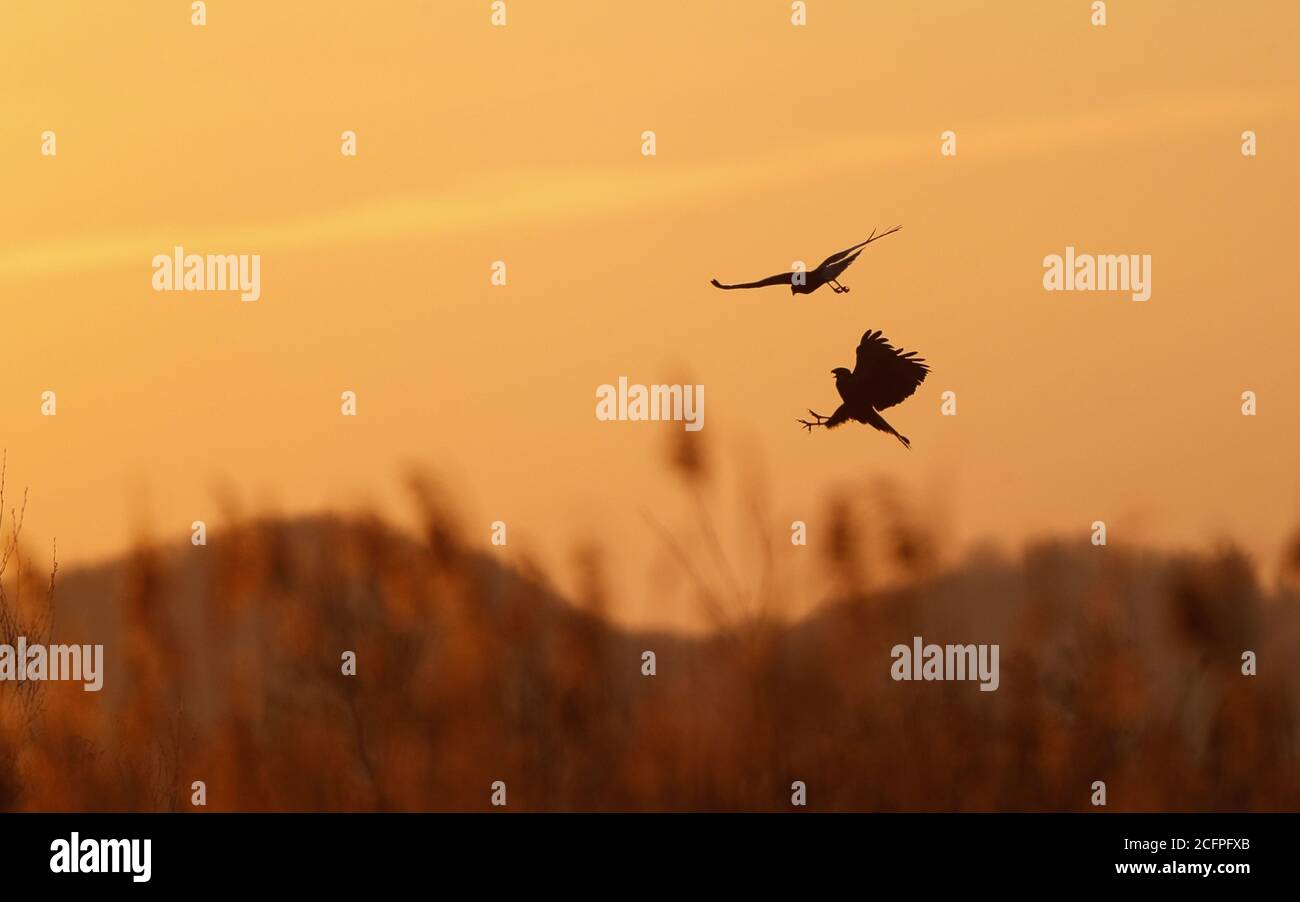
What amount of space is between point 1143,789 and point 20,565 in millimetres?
6552

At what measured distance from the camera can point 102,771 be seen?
360 inches

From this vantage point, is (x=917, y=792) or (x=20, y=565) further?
(x=20, y=565)

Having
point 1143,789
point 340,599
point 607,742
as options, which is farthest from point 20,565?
point 1143,789

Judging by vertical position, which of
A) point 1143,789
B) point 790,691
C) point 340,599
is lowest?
point 1143,789

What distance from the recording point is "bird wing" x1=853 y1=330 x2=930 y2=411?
8.84 metres

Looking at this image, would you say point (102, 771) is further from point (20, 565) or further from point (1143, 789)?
point (1143, 789)

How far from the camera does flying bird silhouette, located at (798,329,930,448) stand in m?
8.80

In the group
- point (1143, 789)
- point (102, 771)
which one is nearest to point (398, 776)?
point (102, 771)

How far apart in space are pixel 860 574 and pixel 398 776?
279 cm

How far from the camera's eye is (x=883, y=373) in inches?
349

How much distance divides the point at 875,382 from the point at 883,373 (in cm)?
7

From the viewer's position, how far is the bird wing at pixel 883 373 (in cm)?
884

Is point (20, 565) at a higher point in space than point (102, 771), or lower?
higher

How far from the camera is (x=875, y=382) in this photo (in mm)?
8859
